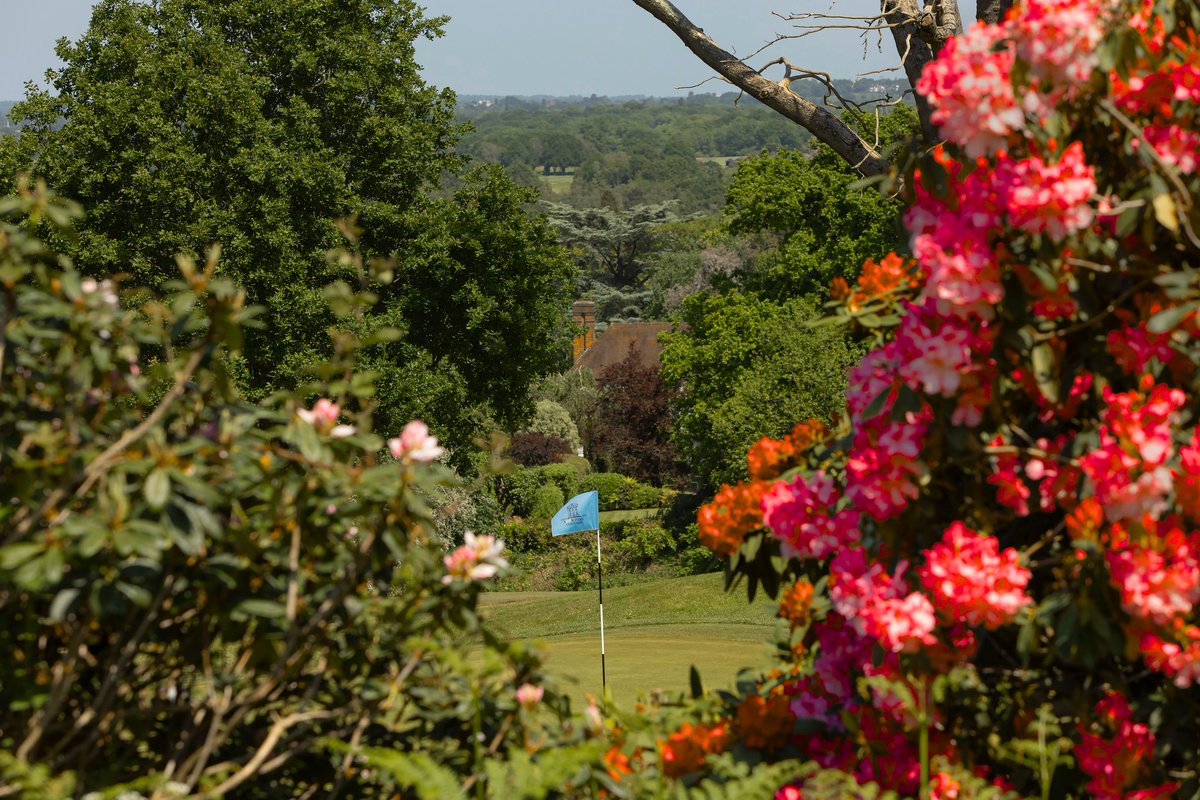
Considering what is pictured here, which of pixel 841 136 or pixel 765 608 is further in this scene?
pixel 841 136

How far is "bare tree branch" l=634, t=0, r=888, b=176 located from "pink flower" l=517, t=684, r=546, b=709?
484 centimetres

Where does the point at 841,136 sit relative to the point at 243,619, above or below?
above

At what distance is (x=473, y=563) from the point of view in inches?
104

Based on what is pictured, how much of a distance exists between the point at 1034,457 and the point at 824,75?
15.8 ft

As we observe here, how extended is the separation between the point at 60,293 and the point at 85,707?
2.68ft

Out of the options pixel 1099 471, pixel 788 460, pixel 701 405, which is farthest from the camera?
pixel 701 405

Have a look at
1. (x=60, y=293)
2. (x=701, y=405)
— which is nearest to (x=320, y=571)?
(x=60, y=293)

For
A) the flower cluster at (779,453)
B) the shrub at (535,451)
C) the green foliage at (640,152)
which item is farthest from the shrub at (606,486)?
the green foliage at (640,152)

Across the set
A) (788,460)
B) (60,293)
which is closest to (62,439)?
(60,293)

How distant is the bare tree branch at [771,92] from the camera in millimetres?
7062

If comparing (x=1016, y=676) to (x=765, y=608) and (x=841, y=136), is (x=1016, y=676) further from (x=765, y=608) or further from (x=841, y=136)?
(x=841, y=136)

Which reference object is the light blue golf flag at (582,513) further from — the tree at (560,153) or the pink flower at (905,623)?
the tree at (560,153)

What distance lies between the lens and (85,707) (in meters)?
2.57

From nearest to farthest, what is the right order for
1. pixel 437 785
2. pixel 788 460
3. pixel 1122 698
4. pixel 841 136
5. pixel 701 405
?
pixel 437 785
pixel 1122 698
pixel 788 460
pixel 841 136
pixel 701 405
